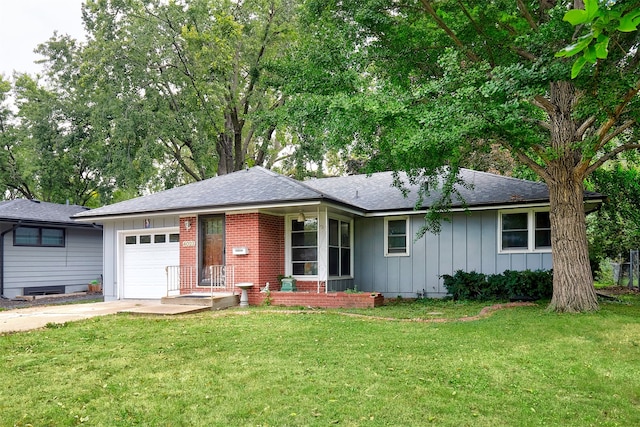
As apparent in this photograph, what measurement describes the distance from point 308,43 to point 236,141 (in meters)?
14.1

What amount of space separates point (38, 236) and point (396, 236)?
1279 centimetres

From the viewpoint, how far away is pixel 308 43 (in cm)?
1138

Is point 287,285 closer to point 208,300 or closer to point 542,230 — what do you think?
point 208,300

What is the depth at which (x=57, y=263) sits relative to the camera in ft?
58.8

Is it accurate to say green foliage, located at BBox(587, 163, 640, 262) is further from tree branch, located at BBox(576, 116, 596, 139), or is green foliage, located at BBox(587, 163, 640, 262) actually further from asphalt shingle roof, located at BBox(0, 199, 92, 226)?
asphalt shingle roof, located at BBox(0, 199, 92, 226)

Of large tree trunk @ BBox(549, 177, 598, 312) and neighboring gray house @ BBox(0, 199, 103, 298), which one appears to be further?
neighboring gray house @ BBox(0, 199, 103, 298)

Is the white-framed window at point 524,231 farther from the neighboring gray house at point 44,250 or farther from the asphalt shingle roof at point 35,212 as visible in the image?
the neighboring gray house at point 44,250

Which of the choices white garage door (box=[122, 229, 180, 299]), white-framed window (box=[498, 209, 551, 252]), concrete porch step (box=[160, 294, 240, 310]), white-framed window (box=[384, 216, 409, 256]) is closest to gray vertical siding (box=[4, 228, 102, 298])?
white garage door (box=[122, 229, 180, 299])

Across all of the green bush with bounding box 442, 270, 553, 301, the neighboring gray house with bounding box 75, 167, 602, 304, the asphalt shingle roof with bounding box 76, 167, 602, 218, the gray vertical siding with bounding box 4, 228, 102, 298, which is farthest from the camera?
the gray vertical siding with bounding box 4, 228, 102, 298

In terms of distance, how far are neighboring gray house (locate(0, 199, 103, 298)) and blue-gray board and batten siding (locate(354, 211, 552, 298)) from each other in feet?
32.7

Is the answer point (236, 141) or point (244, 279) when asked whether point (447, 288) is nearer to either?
point (244, 279)

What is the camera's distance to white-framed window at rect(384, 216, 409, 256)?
14.3 m

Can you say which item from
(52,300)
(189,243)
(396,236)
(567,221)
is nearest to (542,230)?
(567,221)

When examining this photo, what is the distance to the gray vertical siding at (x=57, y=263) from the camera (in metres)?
16.3
